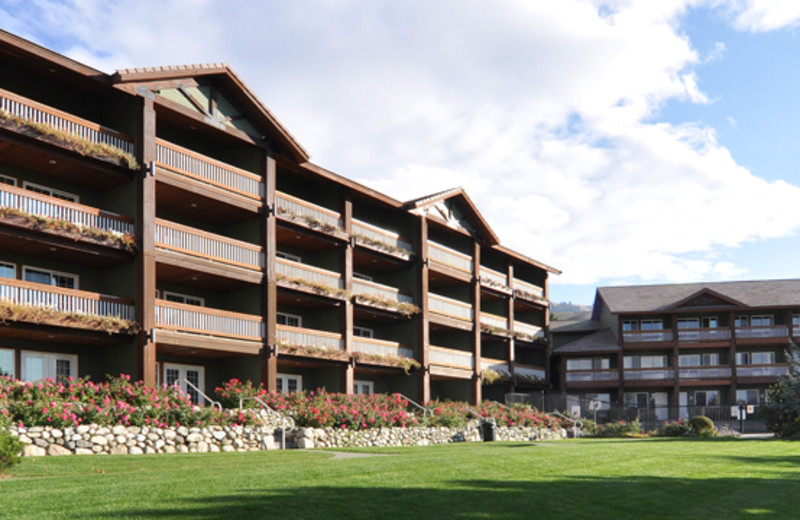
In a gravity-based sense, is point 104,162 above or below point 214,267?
above

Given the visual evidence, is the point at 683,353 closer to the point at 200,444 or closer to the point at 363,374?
the point at 363,374

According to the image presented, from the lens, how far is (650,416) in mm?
53875

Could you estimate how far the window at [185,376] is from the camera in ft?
108

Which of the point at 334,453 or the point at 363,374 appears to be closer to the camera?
the point at 334,453

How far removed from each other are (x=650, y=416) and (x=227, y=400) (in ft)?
107

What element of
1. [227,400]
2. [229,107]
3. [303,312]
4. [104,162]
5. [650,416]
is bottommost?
[650,416]

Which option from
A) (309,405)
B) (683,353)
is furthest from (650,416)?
(309,405)

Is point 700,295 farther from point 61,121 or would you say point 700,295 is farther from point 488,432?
point 61,121

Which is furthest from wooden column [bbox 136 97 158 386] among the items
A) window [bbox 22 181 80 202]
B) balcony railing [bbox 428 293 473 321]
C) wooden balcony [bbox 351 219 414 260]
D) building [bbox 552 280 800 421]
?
building [bbox 552 280 800 421]

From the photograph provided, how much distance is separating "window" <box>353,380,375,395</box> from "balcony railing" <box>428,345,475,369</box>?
340 centimetres

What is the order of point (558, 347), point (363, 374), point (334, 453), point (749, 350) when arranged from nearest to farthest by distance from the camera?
point (334, 453) < point (363, 374) < point (749, 350) < point (558, 347)

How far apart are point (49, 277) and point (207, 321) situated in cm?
559

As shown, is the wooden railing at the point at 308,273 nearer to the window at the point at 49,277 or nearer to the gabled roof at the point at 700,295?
the window at the point at 49,277

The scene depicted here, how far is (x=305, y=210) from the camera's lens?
36.8m
